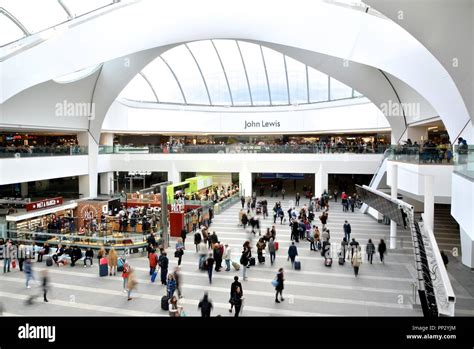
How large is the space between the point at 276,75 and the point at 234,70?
3881mm

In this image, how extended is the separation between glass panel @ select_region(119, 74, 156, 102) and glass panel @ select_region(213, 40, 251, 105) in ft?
24.3

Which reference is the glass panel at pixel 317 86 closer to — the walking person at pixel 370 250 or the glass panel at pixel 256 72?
the glass panel at pixel 256 72

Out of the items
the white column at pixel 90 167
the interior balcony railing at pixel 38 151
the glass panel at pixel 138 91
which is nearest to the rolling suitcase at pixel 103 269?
the interior balcony railing at pixel 38 151

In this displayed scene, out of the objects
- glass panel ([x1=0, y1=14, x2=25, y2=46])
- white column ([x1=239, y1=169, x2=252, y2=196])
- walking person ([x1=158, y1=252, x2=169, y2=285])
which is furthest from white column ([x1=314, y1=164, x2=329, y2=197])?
glass panel ([x1=0, y1=14, x2=25, y2=46])

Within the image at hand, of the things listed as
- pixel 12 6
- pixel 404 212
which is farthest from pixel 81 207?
pixel 404 212

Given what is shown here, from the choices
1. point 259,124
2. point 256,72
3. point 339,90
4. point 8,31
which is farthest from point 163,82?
point 8,31

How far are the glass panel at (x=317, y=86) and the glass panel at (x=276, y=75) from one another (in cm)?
234

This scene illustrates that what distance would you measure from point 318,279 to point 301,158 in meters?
18.9

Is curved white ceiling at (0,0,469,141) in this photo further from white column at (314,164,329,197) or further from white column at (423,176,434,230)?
white column at (314,164,329,197)

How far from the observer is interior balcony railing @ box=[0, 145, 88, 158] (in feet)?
68.4

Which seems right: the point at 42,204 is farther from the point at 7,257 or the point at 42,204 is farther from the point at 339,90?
the point at 339,90

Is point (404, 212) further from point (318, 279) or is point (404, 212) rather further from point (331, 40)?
point (331, 40)

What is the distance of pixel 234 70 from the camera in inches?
1328

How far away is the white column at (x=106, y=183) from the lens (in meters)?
33.2
